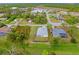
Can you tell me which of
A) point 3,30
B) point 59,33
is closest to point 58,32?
point 59,33

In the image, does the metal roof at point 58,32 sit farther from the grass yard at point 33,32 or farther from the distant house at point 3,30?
the distant house at point 3,30

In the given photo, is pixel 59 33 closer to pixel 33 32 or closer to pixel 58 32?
pixel 58 32

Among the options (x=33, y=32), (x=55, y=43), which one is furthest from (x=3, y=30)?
(x=55, y=43)

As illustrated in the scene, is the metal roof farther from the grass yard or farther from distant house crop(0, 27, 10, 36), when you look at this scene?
distant house crop(0, 27, 10, 36)

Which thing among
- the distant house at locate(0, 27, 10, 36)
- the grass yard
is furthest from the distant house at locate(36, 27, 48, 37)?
the distant house at locate(0, 27, 10, 36)

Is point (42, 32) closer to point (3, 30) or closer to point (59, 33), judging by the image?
point (59, 33)

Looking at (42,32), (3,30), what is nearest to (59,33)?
(42,32)

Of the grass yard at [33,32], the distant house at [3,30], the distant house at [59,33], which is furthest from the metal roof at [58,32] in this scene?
the distant house at [3,30]

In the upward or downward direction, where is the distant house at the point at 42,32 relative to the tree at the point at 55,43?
upward

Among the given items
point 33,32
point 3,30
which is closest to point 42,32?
point 33,32

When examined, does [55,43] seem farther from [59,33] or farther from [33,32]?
[33,32]

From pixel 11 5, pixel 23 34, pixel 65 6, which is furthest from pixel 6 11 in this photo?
pixel 65 6
